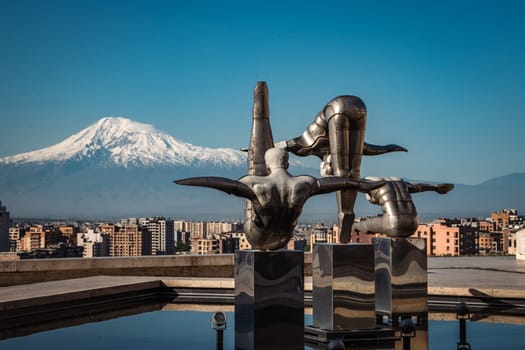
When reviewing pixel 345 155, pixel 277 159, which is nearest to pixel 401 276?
pixel 345 155

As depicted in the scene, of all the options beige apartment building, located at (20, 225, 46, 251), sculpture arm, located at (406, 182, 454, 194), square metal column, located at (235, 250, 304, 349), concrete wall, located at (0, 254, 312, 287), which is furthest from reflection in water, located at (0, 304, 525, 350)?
beige apartment building, located at (20, 225, 46, 251)

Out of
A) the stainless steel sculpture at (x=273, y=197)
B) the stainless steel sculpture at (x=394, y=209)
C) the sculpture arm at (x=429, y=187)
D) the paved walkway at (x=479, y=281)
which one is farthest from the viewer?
the paved walkway at (x=479, y=281)

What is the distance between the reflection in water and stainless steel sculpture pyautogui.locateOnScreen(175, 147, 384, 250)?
150 cm

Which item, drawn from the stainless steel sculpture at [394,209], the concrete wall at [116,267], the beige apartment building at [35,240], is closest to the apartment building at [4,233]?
the beige apartment building at [35,240]

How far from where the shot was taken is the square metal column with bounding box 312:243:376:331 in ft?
27.9

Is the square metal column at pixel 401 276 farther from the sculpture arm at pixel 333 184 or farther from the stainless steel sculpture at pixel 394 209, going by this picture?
the sculpture arm at pixel 333 184

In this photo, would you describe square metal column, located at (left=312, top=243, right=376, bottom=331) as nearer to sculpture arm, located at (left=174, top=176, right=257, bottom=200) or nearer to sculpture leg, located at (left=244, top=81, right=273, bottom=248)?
sculpture leg, located at (left=244, top=81, right=273, bottom=248)

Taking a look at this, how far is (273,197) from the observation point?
730cm

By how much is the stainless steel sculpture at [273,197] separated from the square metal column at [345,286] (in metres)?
1.17

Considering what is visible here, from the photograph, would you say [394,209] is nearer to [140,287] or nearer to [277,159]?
[277,159]

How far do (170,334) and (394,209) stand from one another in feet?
9.65

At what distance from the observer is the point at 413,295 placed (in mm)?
9641

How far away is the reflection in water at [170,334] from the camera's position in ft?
27.2

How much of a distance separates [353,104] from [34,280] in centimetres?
772
